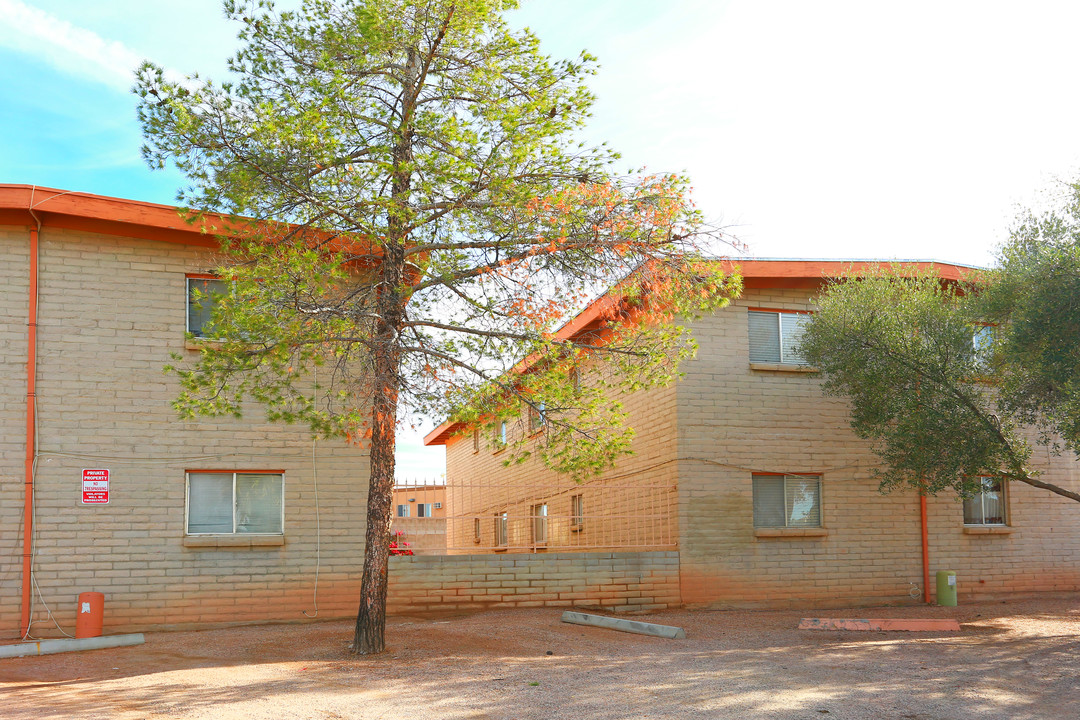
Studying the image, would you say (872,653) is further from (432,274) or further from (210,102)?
(210,102)

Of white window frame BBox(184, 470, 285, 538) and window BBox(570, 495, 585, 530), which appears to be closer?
white window frame BBox(184, 470, 285, 538)

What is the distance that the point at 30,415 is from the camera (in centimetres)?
1210

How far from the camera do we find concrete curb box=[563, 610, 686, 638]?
38.3ft

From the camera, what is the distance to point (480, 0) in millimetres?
9680

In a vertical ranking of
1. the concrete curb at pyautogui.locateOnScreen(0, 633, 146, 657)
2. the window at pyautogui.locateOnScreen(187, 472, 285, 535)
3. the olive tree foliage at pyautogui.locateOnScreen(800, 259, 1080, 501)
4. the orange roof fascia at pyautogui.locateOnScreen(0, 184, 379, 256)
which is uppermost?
the orange roof fascia at pyautogui.locateOnScreen(0, 184, 379, 256)

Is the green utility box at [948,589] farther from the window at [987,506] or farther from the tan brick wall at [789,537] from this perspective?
the window at [987,506]

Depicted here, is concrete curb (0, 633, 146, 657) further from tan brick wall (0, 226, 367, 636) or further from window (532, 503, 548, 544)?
window (532, 503, 548, 544)

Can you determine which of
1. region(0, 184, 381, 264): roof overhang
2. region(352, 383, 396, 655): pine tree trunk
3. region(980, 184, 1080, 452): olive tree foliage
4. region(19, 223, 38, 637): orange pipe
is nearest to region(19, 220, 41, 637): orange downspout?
region(19, 223, 38, 637): orange pipe

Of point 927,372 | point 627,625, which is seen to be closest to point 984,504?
point 927,372

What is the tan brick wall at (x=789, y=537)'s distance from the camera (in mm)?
14906

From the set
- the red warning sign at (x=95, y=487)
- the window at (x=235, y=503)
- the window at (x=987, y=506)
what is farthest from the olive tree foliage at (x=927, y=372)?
the red warning sign at (x=95, y=487)

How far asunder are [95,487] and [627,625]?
23.2 feet

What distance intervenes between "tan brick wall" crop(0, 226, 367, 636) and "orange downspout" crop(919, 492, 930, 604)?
926cm

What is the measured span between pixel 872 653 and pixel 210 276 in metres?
9.71
